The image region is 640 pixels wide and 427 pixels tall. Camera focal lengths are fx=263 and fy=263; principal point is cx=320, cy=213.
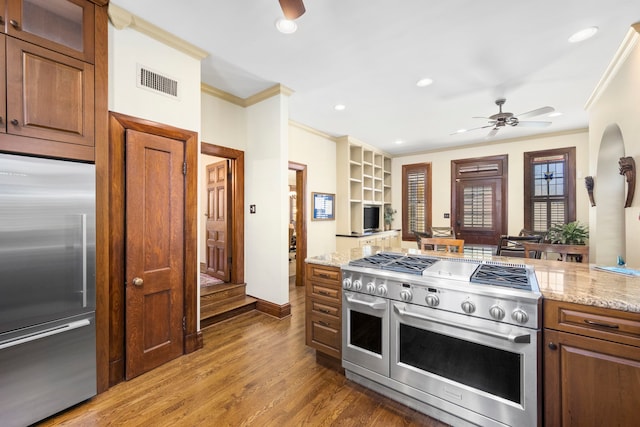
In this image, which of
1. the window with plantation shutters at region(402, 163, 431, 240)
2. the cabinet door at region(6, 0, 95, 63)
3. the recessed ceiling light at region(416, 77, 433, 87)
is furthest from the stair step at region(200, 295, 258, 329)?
the window with plantation shutters at region(402, 163, 431, 240)

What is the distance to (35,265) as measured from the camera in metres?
1.63

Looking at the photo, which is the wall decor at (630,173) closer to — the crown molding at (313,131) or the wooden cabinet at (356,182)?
the wooden cabinet at (356,182)

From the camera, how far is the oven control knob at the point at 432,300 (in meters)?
1.65

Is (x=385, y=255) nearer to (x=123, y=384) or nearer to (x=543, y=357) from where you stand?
(x=543, y=357)

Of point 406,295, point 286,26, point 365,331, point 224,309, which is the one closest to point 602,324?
point 406,295

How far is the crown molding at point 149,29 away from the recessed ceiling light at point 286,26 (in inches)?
33.8

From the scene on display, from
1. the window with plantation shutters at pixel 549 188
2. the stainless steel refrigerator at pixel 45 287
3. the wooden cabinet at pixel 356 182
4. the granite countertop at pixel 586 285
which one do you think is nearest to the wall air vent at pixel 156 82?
the stainless steel refrigerator at pixel 45 287

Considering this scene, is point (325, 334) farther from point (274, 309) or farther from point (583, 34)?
point (583, 34)

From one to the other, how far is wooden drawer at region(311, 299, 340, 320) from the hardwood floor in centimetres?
49

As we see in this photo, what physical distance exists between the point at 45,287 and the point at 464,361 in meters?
2.64

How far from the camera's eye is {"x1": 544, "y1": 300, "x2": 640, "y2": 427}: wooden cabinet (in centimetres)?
123

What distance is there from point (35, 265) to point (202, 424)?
1.44m

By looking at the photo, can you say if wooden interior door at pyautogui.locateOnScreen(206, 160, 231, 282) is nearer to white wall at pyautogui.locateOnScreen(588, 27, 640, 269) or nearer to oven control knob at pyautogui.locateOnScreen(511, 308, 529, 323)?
oven control knob at pyautogui.locateOnScreen(511, 308, 529, 323)

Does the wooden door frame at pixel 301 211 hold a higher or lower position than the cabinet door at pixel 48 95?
lower
